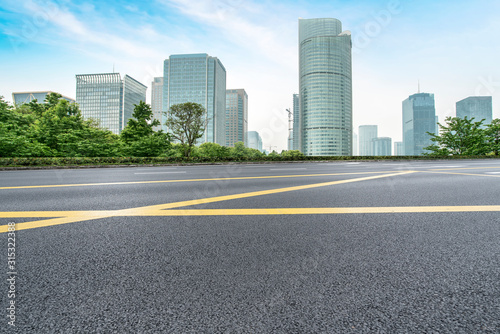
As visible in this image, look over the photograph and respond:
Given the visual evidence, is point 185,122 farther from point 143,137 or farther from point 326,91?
point 326,91

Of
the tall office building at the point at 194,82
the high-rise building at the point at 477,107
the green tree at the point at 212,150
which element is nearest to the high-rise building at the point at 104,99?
the tall office building at the point at 194,82

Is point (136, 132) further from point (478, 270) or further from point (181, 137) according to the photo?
point (478, 270)

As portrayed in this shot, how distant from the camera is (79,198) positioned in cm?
435

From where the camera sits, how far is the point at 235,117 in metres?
161

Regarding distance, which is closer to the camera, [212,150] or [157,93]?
[212,150]

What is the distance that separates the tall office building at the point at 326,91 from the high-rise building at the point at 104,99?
9031 cm

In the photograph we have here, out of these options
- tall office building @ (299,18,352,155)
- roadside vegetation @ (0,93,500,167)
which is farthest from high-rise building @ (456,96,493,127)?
tall office building @ (299,18,352,155)

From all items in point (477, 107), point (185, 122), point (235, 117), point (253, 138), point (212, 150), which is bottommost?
point (212, 150)

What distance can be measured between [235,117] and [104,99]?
73640mm

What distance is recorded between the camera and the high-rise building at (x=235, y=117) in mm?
155250

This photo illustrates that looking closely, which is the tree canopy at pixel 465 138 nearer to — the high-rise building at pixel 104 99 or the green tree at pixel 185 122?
the green tree at pixel 185 122

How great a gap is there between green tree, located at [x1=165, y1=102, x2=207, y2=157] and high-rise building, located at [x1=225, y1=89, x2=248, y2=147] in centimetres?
12042

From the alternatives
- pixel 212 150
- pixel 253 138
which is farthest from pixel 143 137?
pixel 253 138

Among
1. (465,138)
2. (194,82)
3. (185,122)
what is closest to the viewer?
(185,122)
